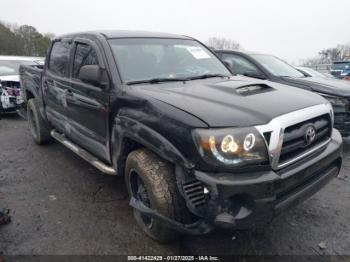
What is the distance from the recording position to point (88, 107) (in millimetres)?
3443

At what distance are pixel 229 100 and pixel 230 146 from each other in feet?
A: 1.69

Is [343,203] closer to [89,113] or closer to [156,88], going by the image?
[156,88]

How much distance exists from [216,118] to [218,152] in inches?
9.8

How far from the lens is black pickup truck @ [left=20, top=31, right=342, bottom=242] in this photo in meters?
2.13

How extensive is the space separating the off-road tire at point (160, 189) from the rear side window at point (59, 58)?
2.01 m

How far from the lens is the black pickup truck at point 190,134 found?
2135 millimetres

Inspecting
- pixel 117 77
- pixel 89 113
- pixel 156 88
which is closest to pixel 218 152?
pixel 156 88

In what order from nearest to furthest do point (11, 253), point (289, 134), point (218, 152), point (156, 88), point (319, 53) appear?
1. point (218, 152)
2. point (289, 134)
3. point (11, 253)
4. point (156, 88)
5. point (319, 53)

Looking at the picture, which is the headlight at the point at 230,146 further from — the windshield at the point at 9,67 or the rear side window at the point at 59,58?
the windshield at the point at 9,67

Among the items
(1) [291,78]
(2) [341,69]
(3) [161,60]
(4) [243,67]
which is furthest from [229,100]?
A: (2) [341,69]

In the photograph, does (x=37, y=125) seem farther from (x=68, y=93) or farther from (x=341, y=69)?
(x=341, y=69)

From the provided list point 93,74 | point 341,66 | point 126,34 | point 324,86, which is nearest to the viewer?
point 93,74

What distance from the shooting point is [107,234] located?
9.64 feet

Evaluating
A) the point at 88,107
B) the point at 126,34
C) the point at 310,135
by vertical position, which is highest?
the point at 126,34
